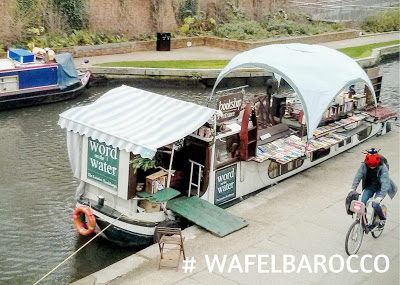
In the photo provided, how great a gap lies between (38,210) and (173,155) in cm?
343

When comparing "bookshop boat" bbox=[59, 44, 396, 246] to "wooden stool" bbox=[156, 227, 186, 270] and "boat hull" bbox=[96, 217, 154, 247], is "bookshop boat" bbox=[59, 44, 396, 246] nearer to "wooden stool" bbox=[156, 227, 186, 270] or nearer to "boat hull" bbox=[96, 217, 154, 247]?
"boat hull" bbox=[96, 217, 154, 247]

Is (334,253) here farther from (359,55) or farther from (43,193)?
(359,55)

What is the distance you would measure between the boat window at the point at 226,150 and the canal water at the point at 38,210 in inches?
97.8

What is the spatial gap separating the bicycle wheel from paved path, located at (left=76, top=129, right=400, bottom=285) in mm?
184

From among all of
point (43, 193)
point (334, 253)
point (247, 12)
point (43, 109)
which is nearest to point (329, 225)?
point (334, 253)

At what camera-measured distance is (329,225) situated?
12602mm

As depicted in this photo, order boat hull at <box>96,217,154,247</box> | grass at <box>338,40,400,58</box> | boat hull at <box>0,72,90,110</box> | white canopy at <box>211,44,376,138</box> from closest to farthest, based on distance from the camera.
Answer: boat hull at <box>96,217,154,247</box> < white canopy at <box>211,44,376,138</box> < boat hull at <box>0,72,90,110</box> < grass at <box>338,40,400,58</box>

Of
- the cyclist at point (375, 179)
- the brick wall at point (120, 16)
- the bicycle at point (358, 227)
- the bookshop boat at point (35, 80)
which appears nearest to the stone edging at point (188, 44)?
the brick wall at point (120, 16)

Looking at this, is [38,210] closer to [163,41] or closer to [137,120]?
[137,120]

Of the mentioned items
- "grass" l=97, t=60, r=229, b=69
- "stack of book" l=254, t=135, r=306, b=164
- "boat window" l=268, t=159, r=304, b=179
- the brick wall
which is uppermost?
the brick wall

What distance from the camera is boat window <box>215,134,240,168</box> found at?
509 inches

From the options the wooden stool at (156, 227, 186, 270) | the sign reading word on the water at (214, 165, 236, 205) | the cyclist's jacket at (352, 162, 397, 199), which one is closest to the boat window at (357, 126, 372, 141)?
the sign reading word on the water at (214, 165, 236, 205)

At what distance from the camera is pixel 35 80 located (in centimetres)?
2277

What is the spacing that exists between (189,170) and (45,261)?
3.27 metres
